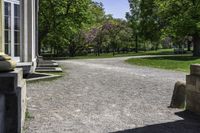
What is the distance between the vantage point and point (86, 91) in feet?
37.3

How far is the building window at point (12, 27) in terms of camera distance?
554 inches

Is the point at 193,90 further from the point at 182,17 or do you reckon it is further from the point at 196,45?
the point at 196,45

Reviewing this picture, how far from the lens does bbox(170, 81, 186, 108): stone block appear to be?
927 cm

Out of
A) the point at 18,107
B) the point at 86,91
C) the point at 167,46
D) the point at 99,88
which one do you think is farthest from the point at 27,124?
the point at 167,46

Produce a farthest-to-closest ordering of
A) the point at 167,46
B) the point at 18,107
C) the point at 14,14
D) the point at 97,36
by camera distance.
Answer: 1. the point at 167,46
2. the point at 97,36
3. the point at 14,14
4. the point at 18,107

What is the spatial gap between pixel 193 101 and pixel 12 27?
7.90 meters

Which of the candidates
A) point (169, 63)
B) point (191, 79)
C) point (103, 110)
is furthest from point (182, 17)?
point (103, 110)

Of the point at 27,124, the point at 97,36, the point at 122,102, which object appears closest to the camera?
the point at 27,124

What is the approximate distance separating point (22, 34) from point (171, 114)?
834cm

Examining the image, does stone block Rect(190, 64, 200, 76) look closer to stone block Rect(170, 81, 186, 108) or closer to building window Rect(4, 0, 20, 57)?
stone block Rect(170, 81, 186, 108)

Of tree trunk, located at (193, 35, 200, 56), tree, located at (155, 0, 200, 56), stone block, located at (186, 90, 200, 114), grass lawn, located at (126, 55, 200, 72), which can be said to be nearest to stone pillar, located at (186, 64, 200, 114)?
stone block, located at (186, 90, 200, 114)

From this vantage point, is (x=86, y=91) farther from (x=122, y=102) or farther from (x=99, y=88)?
(x=122, y=102)

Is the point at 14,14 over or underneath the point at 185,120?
over

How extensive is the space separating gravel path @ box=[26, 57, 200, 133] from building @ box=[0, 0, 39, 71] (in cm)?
241
